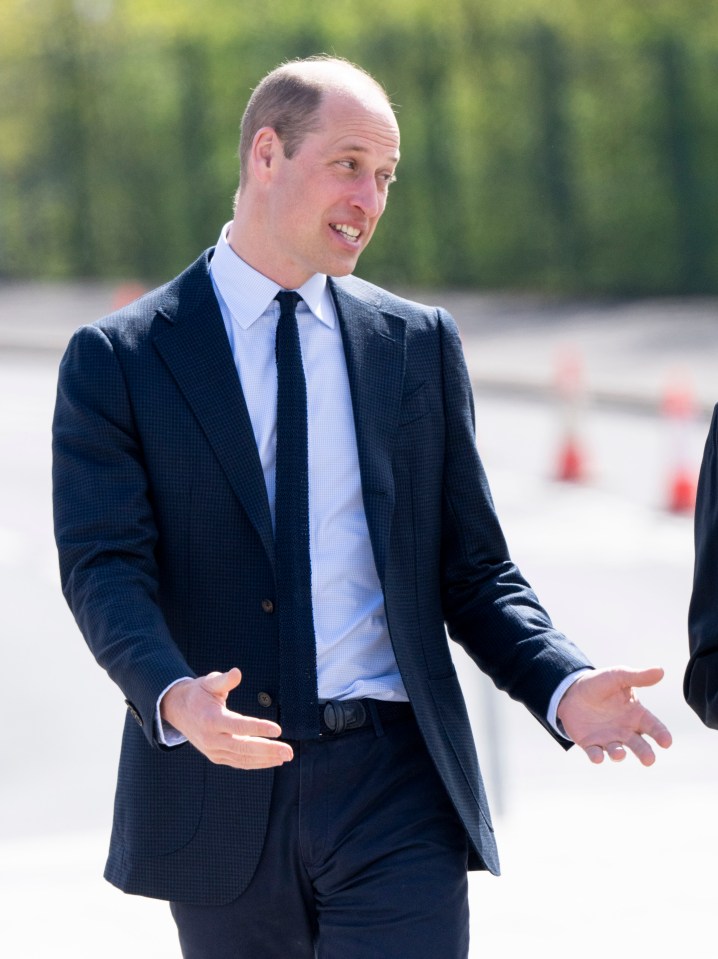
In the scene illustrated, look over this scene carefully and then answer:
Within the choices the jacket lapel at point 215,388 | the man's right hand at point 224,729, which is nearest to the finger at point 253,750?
the man's right hand at point 224,729

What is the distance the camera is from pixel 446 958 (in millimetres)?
3066

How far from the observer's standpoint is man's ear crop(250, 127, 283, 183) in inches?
129

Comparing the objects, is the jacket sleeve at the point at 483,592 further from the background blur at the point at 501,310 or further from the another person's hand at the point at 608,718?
the background blur at the point at 501,310

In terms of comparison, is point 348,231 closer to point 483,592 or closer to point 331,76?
point 331,76

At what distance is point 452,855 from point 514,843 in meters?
2.97

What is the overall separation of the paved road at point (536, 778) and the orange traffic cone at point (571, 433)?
0.46ft

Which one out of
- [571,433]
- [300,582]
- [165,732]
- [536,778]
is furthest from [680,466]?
[165,732]

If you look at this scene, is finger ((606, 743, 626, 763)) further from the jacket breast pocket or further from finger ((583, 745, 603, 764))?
the jacket breast pocket

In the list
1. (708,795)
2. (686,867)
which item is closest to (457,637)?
(686,867)

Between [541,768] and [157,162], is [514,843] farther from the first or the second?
[157,162]

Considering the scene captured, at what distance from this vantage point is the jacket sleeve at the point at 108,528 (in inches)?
115

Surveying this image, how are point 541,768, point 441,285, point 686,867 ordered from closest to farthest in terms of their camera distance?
point 686,867 → point 541,768 → point 441,285

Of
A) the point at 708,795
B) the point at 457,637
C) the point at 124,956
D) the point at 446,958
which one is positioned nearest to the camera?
the point at 446,958

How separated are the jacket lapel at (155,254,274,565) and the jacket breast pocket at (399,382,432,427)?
0.90 feet
